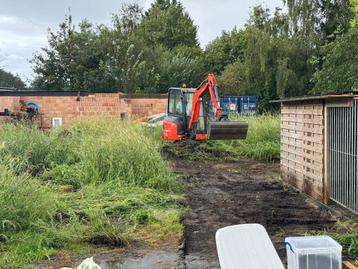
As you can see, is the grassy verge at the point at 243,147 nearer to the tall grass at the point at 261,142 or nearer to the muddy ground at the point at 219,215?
the tall grass at the point at 261,142

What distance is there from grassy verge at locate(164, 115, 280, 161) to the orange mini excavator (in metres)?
0.40

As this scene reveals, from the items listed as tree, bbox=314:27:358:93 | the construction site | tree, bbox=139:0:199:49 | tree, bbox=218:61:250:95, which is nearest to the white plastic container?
the construction site

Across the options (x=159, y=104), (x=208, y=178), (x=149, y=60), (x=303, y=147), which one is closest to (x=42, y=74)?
(x=149, y=60)

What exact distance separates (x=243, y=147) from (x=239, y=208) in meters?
8.39

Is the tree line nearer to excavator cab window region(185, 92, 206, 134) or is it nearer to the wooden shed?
excavator cab window region(185, 92, 206, 134)

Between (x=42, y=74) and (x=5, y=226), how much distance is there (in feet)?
99.5

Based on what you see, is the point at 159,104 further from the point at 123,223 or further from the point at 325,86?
the point at 123,223

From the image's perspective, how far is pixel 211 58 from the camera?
43469mm

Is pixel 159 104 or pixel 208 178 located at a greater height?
pixel 159 104

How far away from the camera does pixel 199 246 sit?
6.23 metres

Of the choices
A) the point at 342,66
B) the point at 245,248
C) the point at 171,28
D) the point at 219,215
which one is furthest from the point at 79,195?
the point at 171,28

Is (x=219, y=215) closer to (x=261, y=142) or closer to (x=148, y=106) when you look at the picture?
(x=261, y=142)

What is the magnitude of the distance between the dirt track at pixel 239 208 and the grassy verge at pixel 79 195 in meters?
0.41

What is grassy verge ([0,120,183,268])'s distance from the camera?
620cm
